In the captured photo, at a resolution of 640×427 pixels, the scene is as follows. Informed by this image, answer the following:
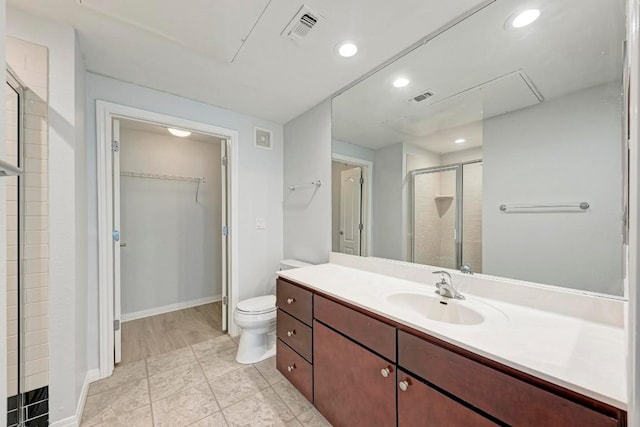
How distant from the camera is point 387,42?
1555 mm

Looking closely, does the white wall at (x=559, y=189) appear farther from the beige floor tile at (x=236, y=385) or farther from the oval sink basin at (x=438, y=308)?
the beige floor tile at (x=236, y=385)

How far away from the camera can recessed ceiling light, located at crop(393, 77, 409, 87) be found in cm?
171

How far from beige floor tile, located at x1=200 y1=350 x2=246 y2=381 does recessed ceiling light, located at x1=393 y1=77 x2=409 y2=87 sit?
2456 mm

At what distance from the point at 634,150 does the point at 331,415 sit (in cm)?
161

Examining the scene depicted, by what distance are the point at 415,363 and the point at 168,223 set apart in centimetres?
322

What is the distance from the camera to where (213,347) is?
7.59 ft

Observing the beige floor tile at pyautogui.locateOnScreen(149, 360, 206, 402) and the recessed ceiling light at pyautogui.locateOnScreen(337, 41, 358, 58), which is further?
the beige floor tile at pyautogui.locateOnScreen(149, 360, 206, 402)

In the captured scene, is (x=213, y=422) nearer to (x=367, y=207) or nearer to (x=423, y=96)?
(x=367, y=207)

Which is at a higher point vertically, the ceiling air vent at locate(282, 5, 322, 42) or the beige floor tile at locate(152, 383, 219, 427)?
the ceiling air vent at locate(282, 5, 322, 42)

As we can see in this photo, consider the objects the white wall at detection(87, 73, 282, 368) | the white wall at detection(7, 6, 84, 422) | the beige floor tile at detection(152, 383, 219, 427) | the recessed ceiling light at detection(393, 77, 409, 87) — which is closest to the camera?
the white wall at detection(7, 6, 84, 422)

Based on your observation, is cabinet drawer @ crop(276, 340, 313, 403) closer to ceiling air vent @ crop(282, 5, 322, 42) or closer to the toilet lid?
the toilet lid

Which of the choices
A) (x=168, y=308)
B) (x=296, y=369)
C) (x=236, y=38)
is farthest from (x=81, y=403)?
(x=236, y=38)

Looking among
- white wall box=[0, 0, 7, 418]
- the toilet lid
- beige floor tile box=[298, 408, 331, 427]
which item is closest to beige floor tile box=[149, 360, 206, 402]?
the toilet lid

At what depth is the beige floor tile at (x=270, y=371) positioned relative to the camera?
1879 millimetres
